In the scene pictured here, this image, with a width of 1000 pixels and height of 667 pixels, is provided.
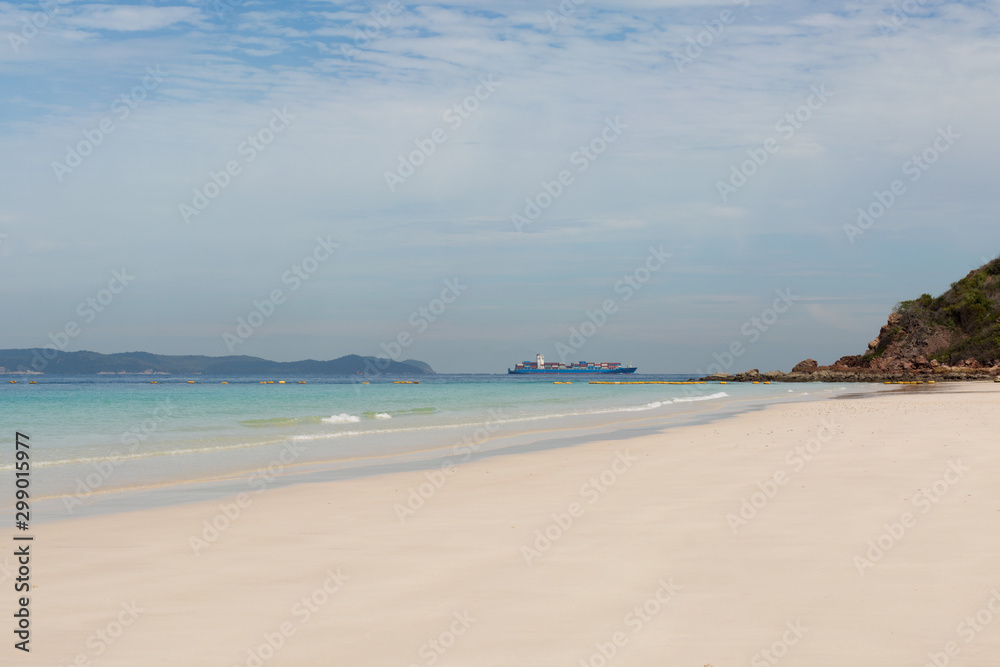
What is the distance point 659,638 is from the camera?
4.96m

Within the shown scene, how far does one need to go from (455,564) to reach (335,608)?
4.75 ft

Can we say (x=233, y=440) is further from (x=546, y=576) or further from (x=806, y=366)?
(x=806, y=366)

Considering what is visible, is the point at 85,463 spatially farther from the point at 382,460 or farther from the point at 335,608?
the point at 335,608

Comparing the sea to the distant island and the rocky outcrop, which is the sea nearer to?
the distant island

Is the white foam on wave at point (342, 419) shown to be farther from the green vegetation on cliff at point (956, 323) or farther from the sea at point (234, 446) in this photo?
the green vegetation on cliff at point (956, 323)

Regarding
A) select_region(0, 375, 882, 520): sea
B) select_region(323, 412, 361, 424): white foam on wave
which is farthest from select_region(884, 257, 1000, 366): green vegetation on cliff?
select_region(323, 412, 361, 424): white foam on wave

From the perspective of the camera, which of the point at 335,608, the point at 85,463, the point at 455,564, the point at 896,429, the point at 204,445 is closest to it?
the point at 335,608

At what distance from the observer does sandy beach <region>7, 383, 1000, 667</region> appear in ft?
15.9

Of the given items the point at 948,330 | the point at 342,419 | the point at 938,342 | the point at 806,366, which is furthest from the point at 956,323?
the point at 342,419

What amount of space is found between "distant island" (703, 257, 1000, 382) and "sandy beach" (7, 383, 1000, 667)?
354ft

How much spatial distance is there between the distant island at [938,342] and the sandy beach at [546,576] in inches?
4242

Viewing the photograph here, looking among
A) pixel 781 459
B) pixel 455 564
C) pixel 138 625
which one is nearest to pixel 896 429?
pixel 781 459

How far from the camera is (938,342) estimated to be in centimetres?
12144

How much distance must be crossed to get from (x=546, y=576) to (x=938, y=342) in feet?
436
